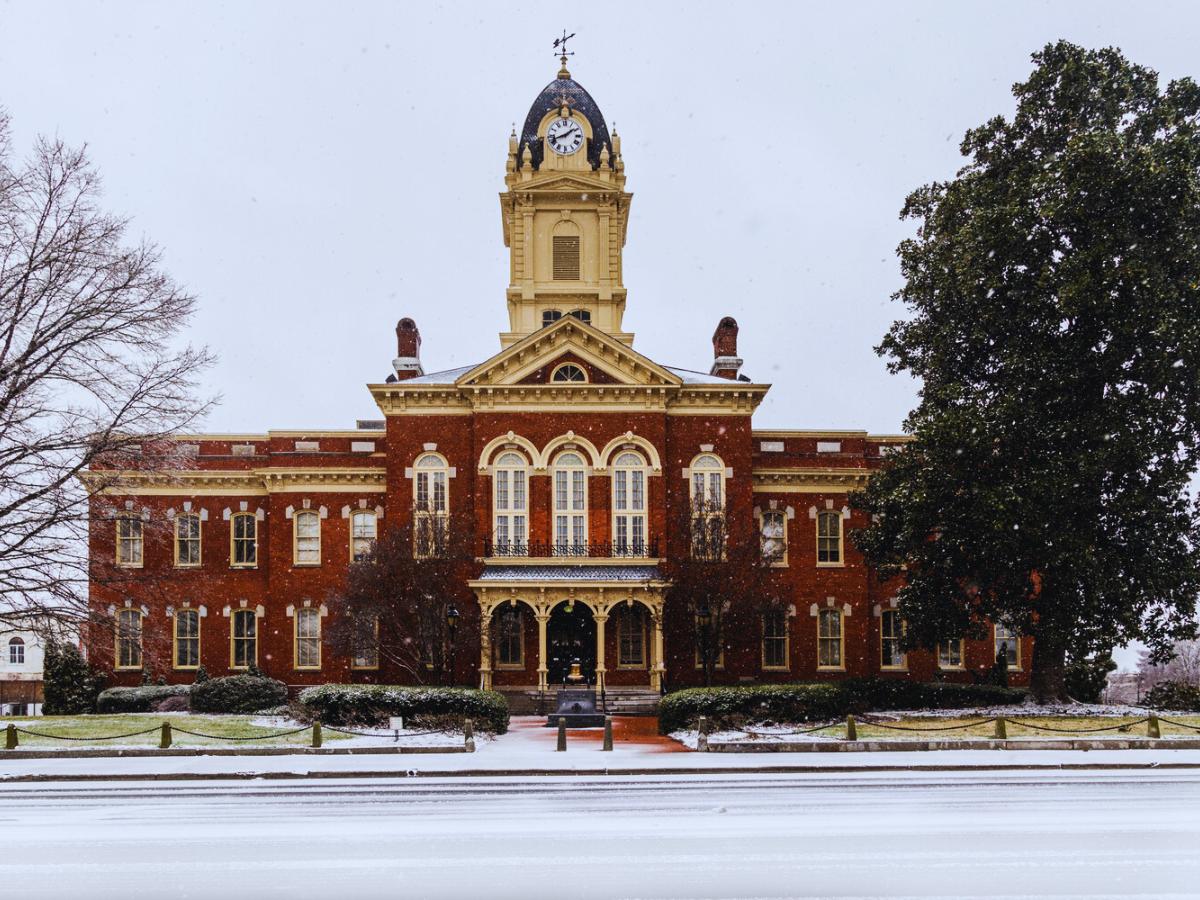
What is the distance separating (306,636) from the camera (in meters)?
45.5

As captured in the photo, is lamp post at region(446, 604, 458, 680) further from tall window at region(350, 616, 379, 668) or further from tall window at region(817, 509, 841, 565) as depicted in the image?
tall window at region(817, 509, 841, 565)

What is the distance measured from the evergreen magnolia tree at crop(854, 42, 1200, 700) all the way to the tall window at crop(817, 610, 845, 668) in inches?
414

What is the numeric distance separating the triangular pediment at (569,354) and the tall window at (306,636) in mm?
10242

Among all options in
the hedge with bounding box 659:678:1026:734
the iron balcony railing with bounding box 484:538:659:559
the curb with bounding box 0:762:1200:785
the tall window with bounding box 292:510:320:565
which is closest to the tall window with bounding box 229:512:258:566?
the tall window with bounding box 292:510:320:565

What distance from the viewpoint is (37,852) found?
13.9 metres

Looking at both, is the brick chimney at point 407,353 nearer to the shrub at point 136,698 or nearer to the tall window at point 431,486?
the tall window at point 431,486

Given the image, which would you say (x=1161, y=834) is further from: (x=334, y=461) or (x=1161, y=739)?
(x=334, y=461)

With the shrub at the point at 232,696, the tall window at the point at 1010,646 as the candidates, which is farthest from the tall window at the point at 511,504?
the tall window at the point at 1010,646

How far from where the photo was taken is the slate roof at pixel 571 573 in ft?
134

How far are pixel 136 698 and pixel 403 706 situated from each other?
14513 millimetres

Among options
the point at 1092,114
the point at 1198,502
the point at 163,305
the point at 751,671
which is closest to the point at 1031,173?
the point at 1092,114

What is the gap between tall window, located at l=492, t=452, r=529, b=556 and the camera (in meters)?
43.3

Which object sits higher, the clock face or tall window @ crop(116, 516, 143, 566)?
the clock face

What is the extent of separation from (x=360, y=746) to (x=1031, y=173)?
23.1 metres
